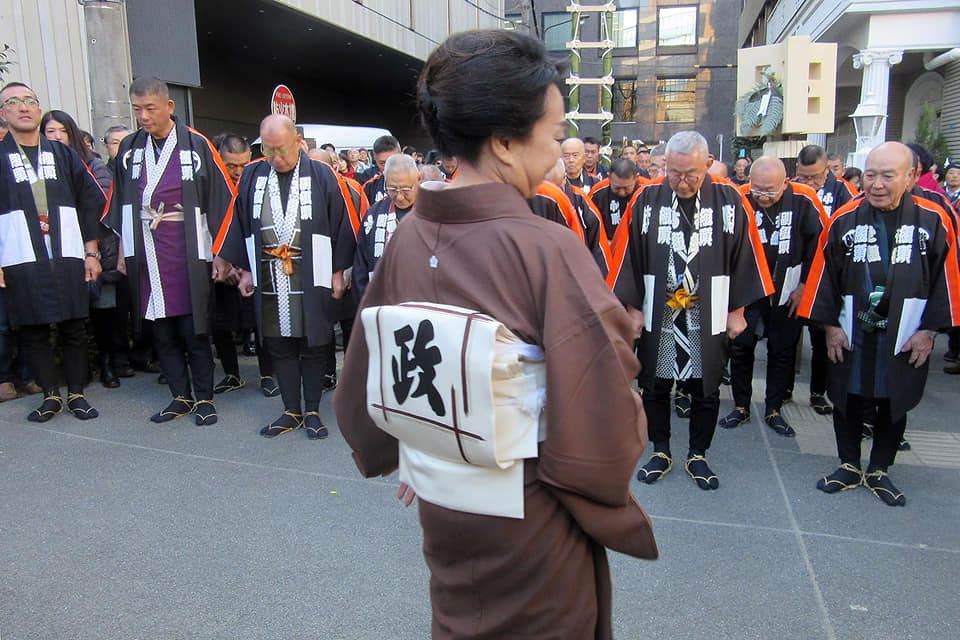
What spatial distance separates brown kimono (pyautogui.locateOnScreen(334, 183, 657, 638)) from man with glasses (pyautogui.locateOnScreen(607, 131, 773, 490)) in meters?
2.54

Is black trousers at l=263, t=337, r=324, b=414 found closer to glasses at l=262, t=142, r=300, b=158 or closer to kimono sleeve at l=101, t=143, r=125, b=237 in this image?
glasses at l=262, t=142, r=300, b=158

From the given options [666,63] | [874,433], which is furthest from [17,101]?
[666,63]

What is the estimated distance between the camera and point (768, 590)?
2934mm

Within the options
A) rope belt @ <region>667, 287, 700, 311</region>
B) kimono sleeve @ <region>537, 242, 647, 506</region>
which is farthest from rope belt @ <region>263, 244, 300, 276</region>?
kimono sleeve @ <region>537, 242, 647, 506</region>

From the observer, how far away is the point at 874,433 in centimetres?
396

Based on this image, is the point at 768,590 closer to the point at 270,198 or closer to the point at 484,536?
the point at 484,536

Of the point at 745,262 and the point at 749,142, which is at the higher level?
the point at 749,142

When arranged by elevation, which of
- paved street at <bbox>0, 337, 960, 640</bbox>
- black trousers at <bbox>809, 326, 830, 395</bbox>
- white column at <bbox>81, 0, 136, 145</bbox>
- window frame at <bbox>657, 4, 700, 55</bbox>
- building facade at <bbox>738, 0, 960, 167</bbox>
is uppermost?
window frame at <bbox>657, 4, 700, 55</bbox>

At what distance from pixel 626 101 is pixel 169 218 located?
2932cm

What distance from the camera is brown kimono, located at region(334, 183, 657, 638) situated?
1238 mm

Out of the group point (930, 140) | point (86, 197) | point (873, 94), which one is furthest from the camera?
point (873, 94)

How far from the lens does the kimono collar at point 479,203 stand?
4.39 ft

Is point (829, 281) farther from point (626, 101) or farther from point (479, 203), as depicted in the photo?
point (626, 101)

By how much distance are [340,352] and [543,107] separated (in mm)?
6412
